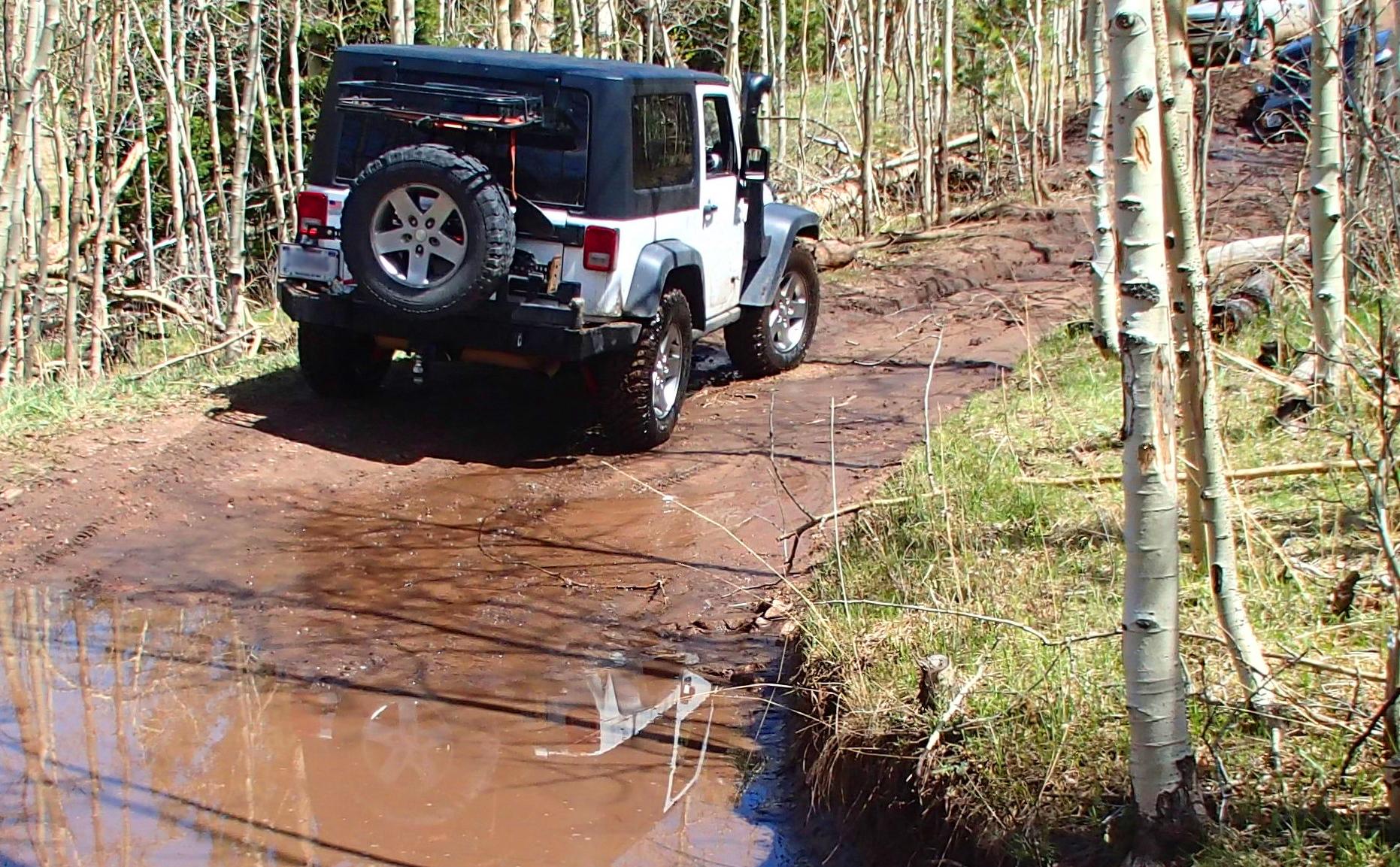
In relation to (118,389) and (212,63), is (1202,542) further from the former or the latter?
(212,63)

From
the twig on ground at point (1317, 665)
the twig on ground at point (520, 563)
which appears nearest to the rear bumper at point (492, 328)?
the twig on ground at point (520, 563)

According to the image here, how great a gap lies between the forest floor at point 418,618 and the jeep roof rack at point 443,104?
5.84ft

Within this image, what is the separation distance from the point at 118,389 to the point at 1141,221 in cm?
683

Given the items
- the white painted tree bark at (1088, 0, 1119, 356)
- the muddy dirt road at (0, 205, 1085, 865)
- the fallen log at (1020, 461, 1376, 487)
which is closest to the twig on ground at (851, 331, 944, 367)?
the muddy dirt road at (0, 205, 1085, 865)

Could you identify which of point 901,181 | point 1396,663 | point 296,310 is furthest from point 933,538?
point 901,181

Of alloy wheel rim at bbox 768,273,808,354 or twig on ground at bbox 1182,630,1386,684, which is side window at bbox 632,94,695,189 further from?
twig on ground at bbox 1182,630,1386,684

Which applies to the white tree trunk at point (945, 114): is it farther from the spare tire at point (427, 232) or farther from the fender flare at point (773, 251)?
the spare tire at point (427, 232)

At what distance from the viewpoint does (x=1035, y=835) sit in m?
3.46

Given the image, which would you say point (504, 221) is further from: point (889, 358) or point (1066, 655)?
point (889, 358)

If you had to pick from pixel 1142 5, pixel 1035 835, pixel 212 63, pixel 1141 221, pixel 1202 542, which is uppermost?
pixel 212 63

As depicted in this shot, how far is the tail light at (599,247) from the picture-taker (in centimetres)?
718

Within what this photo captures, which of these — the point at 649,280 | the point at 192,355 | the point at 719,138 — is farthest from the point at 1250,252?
the point at 192,355

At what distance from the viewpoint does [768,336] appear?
965 cm

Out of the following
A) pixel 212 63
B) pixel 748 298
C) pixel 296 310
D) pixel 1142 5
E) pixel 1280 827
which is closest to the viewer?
pixel 1142 5
